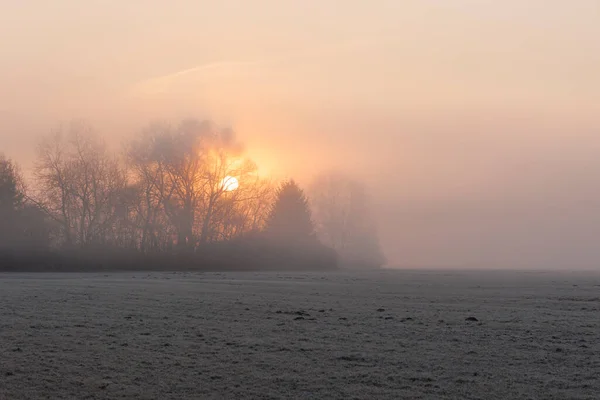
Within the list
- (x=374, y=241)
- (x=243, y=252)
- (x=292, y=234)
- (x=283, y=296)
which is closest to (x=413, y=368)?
(x=283, y=296)

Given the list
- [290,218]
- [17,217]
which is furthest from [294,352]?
[290,218]

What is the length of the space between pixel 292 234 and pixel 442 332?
72.2 m

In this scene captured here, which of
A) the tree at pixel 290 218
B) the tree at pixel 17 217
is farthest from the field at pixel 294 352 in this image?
the tree at pixel 290 218

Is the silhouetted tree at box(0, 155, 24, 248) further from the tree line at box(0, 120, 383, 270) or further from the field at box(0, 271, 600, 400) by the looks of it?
the field at box(0, 271, 600, 400)

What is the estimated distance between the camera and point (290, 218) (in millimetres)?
88250

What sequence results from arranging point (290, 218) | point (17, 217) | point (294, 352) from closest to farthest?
point (294, 352), point (17, 217), point (290, 218)

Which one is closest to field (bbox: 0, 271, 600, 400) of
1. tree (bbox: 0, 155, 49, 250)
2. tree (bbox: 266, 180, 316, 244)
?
tree (bbox: 0, 155, 49, 250)

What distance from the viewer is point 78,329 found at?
567 inches

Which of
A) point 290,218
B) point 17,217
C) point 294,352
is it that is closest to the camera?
point 294,352

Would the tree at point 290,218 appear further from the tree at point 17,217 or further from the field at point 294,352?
the field at point 294,352

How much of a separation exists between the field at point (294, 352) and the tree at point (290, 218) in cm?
6610

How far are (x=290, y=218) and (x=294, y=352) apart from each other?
250 ft

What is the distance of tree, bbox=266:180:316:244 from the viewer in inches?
3406

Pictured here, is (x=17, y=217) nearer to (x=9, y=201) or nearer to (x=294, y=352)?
(x=9, y=201)
